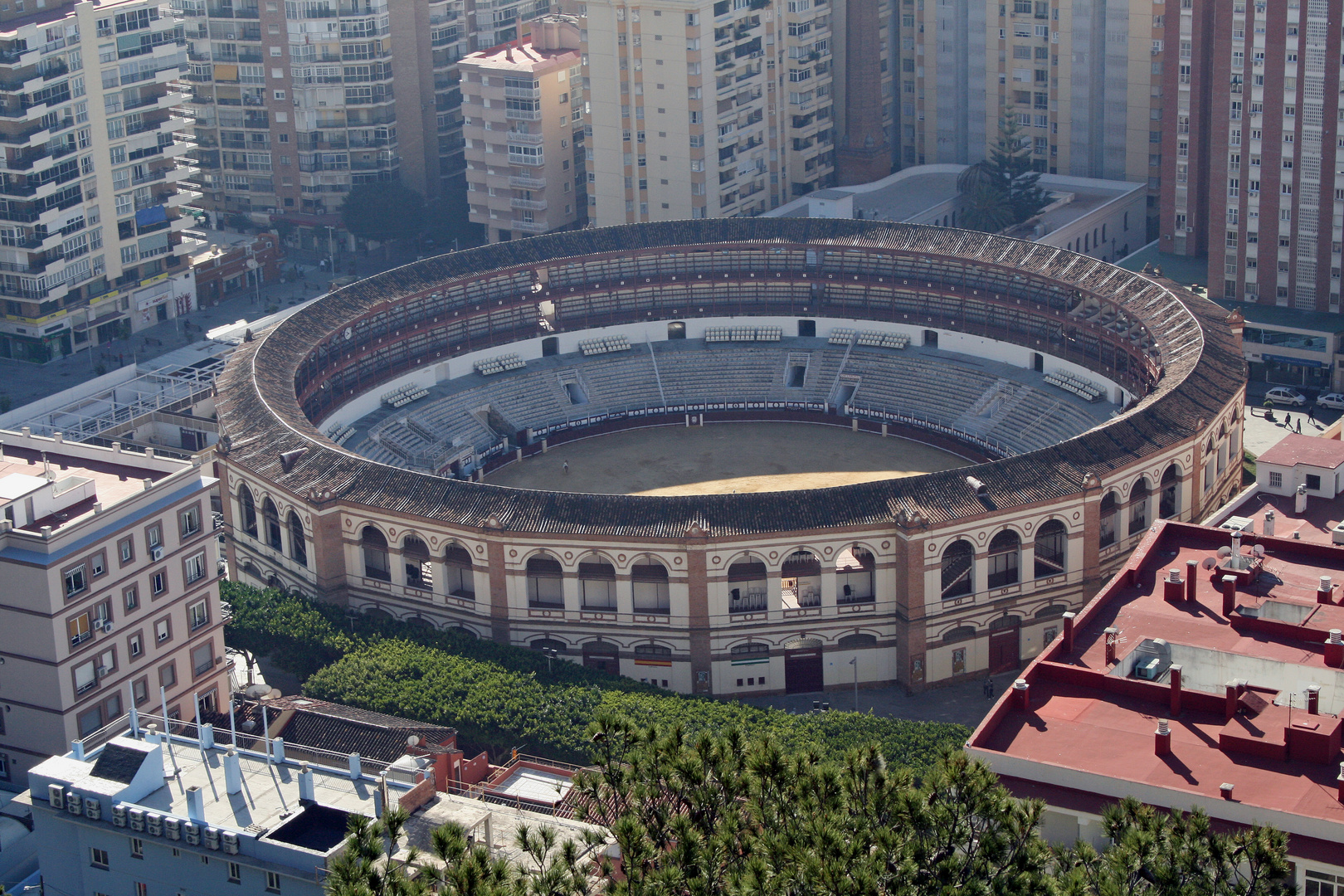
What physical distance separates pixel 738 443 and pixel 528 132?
46.1 metres

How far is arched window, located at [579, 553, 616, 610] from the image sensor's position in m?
98.6

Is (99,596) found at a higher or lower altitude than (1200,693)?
lower

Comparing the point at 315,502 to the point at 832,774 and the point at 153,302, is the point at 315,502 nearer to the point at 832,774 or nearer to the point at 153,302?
the point at 832,774

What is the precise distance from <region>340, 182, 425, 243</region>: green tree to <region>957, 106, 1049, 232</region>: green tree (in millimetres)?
51048

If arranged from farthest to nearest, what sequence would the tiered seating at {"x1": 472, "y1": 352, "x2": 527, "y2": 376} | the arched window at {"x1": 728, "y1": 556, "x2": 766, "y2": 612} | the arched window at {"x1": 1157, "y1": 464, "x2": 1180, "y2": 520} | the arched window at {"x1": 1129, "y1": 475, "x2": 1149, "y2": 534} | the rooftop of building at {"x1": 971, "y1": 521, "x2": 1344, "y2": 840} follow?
the tiered seating at {"x1": 472, "y1": 352, "x2": 527, "y2": 376}
the arched window at {"x1": 1157, "y1": 464, "x2": 1180, "y2": 520}
the arched window at {"x1": 1129, "y1": 475, "x2": 1149, "y2": 534}
the arched window at {"x1": 728, "y1": 556, "x2": 766, "y2": 612}
the rooftop of building at {"x1": 971, "y1": 521, "x2": 1344, "y2": 840}

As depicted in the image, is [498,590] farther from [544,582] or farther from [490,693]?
[490,693]

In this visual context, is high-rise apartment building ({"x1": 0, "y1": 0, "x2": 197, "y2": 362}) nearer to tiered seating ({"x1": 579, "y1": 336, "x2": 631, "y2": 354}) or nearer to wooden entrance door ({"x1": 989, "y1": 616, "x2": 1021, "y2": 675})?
tiered seating ({"x1": 579, "y1": 336, "x2": 631, "y2": 354})

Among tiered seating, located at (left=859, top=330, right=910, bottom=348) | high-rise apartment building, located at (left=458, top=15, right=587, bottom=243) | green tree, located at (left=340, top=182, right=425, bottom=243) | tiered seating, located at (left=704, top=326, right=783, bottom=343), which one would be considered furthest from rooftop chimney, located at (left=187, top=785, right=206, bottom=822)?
green tree, located at (left=340, top=182, right=425, bottom=243)

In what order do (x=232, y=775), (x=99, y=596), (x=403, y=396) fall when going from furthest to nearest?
(x=403, y=396), (x=99, y=596), (x=232, y=775)

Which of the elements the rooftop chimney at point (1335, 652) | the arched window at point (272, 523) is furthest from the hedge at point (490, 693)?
the rooftop chimney at point (1335, 652)

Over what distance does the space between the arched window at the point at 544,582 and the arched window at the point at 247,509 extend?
19.0 meters

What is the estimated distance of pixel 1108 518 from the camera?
104 meters

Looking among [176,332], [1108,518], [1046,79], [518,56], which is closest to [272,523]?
[1108,518]

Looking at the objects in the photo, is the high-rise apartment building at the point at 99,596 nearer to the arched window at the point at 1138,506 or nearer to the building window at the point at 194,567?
the building window at the point at 194,567
